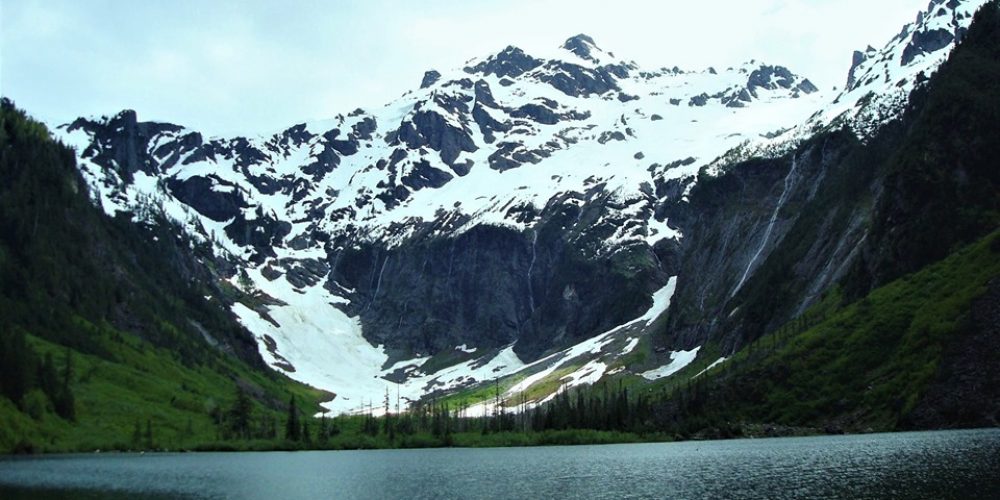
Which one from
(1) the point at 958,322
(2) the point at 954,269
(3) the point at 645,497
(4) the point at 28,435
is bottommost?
(3) the point at 645,497

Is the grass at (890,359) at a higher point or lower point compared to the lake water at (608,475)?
higher

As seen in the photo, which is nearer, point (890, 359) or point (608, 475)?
point (608, 475)

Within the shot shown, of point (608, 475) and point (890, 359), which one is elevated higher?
point (890, 359)

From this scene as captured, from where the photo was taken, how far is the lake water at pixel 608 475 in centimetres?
7869

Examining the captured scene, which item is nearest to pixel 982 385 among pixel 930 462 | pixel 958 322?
pixel 958 322

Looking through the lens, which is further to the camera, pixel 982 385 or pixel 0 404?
pixel 0 404

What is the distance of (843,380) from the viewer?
613 ft

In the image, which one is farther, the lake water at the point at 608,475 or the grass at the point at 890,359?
the grass at the point at 890,359

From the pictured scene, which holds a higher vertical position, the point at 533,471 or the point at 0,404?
the point at 0,404

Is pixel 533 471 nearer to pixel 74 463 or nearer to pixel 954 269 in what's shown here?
pixel 74 463

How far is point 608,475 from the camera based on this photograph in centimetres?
10600

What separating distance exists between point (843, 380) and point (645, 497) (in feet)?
397

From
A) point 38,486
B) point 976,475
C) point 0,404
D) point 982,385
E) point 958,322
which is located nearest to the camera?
point 976,475

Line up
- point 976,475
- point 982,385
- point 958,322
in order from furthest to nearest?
1. point 958,322
2. point 982,385
3. point 976,475
